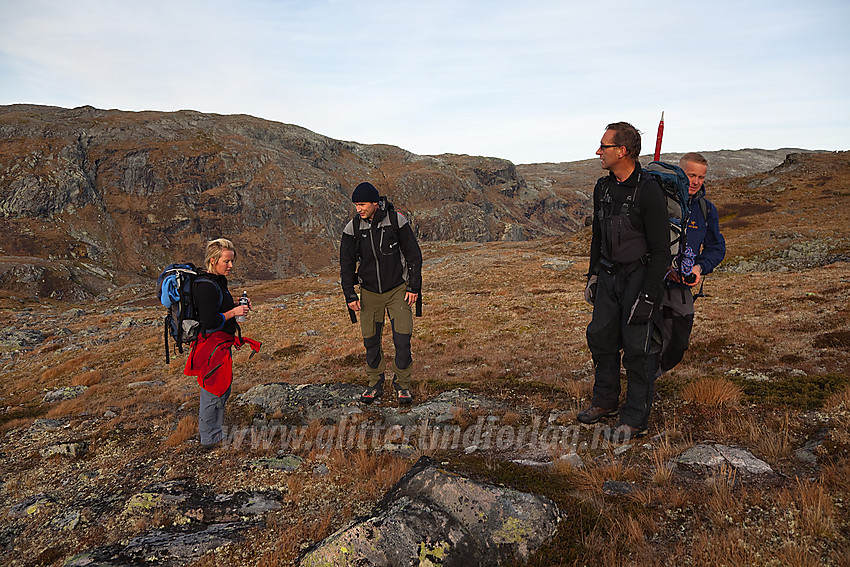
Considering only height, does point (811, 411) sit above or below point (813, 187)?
below

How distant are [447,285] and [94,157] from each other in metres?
105

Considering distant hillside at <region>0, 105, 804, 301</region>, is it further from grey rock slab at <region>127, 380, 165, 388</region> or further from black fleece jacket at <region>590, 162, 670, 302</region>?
black fleece jacket at <region>590, 162, 670, 302</region>

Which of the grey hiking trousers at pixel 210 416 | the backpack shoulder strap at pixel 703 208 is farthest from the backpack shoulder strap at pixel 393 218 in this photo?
the backpack shoulder strap at pixel 703 208

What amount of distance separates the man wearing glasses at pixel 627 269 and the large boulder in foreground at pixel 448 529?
2288mm

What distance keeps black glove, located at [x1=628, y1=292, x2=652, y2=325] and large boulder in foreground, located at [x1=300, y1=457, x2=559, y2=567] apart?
8.23 feet

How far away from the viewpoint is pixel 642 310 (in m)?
→ 4.80

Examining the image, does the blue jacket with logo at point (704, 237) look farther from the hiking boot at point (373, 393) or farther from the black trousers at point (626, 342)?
the hiking boot at point (373, 393)

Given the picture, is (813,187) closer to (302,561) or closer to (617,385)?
(617,385)

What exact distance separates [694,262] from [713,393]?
6.01 feet

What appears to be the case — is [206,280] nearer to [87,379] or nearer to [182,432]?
[182,432]

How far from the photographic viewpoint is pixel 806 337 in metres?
9.18

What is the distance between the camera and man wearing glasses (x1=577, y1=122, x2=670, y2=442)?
4.72 m

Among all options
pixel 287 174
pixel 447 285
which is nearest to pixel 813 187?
pixel 447 285

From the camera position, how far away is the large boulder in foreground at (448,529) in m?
3.05
